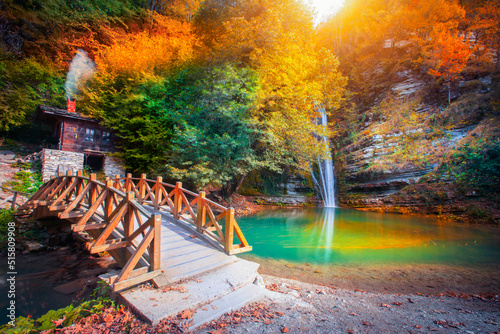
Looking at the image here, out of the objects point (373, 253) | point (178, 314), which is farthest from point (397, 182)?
point (178, 314)

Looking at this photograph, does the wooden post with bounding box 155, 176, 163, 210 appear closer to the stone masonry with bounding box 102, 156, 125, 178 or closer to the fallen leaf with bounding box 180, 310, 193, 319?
the fallen leaf with bounding box 180, 310, 193, 319

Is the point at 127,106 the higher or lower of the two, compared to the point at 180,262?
higher

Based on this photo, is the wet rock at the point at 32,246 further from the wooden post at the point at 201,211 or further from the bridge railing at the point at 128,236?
the wooden post at the point at 201,211

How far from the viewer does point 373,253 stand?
7.11 metres

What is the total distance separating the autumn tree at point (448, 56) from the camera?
15.6m

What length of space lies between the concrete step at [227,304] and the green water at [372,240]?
11.0ft

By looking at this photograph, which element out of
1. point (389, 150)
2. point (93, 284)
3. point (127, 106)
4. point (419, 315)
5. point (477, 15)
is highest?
point (477, 15)

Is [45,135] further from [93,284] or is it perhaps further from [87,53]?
[93,284]

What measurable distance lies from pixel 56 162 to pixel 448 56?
2840 centimetres

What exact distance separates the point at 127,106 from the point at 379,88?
22.1 m

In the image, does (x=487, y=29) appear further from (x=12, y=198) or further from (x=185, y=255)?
(x=12, y=198)

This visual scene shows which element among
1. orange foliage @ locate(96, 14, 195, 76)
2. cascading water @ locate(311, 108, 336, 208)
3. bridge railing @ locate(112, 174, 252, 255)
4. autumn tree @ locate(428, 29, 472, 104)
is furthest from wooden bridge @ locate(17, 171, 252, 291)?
autumn tree @ locate(428, 29, 472, 104)

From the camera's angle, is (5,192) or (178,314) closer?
(178,314)

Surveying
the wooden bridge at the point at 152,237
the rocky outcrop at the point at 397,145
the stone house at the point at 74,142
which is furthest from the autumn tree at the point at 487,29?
the stone house at the point at 74,142
